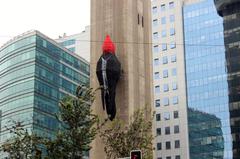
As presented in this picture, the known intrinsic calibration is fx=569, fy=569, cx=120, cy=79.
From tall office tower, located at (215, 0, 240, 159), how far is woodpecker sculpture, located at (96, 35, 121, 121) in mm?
58264

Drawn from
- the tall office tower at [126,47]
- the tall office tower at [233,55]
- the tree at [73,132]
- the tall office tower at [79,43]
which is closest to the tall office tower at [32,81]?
the tall office tower at [233,55]

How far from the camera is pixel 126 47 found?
6091cm

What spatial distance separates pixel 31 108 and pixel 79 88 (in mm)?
69069

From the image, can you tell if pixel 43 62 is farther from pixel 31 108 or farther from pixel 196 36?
pixel 196 36

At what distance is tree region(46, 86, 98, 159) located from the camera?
3200cm

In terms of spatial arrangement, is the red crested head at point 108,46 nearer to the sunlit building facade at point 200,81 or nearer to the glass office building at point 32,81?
the glass office building at point 32,81

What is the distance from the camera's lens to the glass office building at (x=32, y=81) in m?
103

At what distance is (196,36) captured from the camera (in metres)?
125

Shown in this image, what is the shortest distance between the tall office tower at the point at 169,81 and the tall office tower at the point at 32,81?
21618 mm

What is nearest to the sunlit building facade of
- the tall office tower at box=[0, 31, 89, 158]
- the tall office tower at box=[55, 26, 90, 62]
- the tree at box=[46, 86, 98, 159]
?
the tall office tower at box=[0, 31, 89, 158]

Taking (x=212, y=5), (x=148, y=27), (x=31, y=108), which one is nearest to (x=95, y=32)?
(x=148, y=27)

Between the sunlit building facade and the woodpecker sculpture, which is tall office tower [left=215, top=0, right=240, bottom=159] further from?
the woodpecker sculpture

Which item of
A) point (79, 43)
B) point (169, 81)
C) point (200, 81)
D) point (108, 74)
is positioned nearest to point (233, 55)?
point (200, 81)

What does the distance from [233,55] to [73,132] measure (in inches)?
3507
